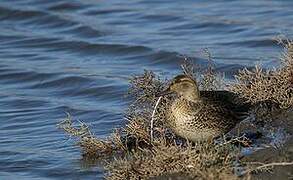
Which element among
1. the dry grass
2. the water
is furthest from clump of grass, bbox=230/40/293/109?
the water

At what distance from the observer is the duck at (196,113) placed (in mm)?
10242

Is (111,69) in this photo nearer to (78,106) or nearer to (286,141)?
(78,106)

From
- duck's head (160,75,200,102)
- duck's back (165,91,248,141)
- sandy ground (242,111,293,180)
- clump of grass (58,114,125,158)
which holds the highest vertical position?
duck's head (160,75,200,102)

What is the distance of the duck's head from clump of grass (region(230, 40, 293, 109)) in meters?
0.97

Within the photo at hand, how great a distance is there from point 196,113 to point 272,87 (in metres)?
1.27

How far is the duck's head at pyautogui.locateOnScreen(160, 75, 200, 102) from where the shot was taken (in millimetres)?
10414

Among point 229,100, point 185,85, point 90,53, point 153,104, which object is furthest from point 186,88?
point 90,53

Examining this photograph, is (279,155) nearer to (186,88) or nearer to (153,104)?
(186,88)

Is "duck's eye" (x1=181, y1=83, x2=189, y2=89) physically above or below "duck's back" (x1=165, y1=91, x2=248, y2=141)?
above

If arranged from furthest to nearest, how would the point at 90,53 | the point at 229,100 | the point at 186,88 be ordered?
the point at 90,53
the point at 229,100
the point at 186,88

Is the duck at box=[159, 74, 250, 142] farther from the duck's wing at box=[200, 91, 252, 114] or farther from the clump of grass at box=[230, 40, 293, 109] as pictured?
the clump of grass at box=[230, 40, 293, 109]

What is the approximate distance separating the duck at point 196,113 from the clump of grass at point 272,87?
66cm

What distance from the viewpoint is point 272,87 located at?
11289 millimetres

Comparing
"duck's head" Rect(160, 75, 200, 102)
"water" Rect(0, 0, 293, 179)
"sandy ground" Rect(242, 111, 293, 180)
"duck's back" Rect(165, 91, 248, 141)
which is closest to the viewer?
"sandy ground" Rect(242, 111, 293, 180)
